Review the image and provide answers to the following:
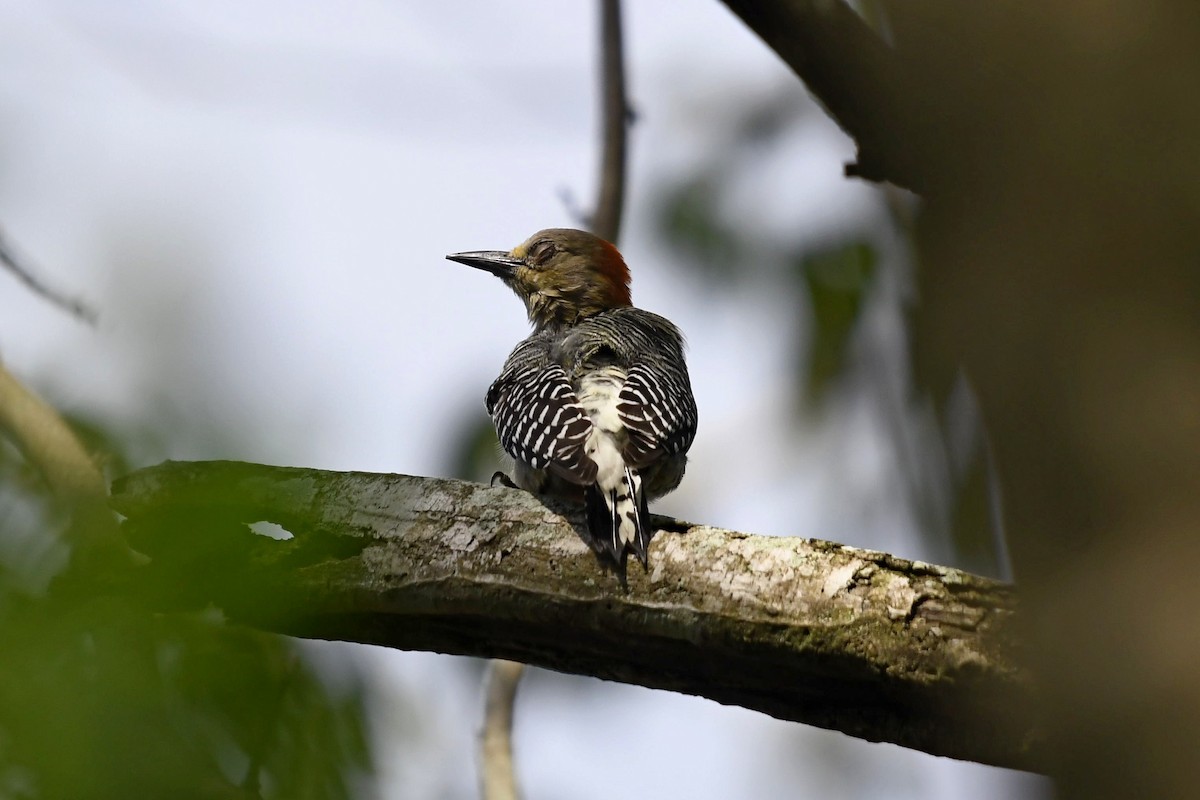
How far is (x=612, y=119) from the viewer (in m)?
5.98

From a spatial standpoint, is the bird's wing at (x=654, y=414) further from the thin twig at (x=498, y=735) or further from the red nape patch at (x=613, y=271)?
the red nape patch at (x=613, y=271)

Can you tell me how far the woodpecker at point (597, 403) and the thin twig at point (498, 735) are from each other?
0.80m

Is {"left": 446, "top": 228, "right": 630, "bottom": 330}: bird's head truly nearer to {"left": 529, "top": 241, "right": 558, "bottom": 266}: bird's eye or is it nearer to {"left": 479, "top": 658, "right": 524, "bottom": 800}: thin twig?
{"left": 529, "top": 241, "right": 558, "bottom": 266}: bird's eye

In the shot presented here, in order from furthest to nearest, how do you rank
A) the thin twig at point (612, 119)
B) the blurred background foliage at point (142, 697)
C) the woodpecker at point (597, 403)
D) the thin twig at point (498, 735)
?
the thin twig at point (612, 119) < the thin twig at point (498, 735) < the woodpecker at point (597, 403) < the blurred background foliage at point (142, 697)

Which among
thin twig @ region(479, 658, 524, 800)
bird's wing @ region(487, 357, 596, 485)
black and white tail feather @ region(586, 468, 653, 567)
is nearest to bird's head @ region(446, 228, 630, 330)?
bird's wing @ region(487, 357, 596, 485)

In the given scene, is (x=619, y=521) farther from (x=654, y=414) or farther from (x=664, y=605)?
(x=654, y=414)

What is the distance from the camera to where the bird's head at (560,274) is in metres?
7.34

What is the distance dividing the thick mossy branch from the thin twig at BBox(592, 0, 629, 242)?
8.73ft

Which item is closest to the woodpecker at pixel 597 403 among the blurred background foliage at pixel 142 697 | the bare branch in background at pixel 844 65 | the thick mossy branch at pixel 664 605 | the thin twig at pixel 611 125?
the thick mossy branch at pixel 664 605

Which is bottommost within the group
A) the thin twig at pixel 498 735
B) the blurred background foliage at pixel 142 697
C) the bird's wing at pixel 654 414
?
the blurred background foliage at pixel 142 697

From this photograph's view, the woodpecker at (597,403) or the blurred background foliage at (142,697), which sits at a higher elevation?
the woodpecker at (597,403)

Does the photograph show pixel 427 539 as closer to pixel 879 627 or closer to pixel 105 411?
pixel 105 411

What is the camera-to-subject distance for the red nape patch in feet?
24.3

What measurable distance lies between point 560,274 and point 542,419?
2.67 m
